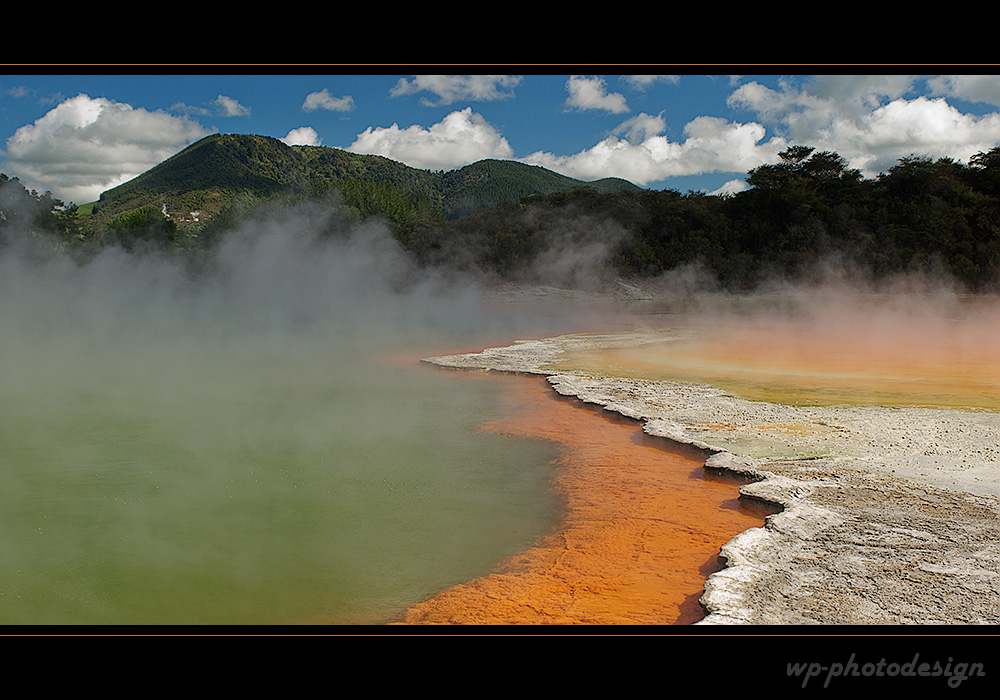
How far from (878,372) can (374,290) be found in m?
A: 21.3

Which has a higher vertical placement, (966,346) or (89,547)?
(966,346)

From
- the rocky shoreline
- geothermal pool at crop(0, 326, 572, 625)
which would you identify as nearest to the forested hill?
geothermal pool at crop(0, 326, 572, 625)

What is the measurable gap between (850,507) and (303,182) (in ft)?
243

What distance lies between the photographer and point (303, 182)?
71688 millimetres

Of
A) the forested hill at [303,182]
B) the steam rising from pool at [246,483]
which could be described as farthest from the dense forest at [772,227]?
the steam rising from pool at [246,483]

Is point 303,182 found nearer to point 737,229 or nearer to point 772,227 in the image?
point 737,229

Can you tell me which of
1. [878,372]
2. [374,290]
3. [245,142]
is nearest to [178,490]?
[878,372]

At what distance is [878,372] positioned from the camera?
8.95 meters

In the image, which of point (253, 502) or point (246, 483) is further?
point (246, 483)

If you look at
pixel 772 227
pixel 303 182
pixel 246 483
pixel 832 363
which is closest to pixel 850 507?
pixel 246 483

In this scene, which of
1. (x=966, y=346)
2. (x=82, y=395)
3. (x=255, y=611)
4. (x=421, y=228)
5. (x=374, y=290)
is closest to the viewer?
(x=255, y=611)

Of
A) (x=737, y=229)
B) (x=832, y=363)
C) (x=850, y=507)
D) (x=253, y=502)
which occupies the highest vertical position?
(x=737, y=229)

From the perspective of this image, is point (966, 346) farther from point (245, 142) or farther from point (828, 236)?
point (245, 142)

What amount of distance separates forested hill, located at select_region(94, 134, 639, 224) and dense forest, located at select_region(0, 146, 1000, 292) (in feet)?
19.2
